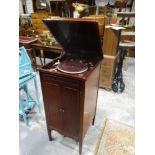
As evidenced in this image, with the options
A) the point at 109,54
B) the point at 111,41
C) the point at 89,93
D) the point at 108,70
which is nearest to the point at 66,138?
the point at 89,93

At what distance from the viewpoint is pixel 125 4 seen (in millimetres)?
3922

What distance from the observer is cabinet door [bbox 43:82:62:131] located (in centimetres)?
130

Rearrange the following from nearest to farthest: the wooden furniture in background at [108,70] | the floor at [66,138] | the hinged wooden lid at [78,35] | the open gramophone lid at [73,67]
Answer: the hinged wooden lid at [78,35] < the open gramophone lid at [73,67] < the floor at [66,138] < the wooden furniture in background at [108,70]

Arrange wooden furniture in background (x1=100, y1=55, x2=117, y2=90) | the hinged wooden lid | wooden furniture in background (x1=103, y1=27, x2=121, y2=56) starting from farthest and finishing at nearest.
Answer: wooden furniture in background (x1=100, y1=55, x2=117, y2=90)
wooden furniture in background (x1=103, y1=27, x2=121, y2=56)
the hinged wooden lid

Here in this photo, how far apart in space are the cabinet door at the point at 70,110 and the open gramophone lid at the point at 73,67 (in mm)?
152

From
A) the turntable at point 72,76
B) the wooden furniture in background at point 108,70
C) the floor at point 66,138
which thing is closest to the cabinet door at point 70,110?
the turntable at point 72,76

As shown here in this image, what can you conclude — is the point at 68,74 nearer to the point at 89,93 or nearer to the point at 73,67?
the point at 73,67

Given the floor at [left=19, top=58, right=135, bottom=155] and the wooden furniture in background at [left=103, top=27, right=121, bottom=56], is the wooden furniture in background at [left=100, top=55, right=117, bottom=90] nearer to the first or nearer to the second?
the wooden furniture in background at [left=103, top=27, right=121, bottom=56]

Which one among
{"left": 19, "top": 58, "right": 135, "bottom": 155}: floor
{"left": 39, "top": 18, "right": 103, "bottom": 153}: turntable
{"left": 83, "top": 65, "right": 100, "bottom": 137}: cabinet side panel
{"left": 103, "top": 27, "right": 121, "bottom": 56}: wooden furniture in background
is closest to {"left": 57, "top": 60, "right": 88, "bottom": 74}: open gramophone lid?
{"left": 39, "top": 18, "right": 103, "bottom": 153}: turntable

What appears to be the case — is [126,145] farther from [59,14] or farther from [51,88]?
[59,14]

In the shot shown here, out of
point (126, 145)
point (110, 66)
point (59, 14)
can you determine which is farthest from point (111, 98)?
point (59, 14)

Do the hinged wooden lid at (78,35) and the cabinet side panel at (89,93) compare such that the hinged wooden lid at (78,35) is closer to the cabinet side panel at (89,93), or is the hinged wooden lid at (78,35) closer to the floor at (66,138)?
the cabinet side panel at (89,93)

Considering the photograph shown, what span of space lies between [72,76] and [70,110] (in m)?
0.35

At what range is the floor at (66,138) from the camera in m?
1.61
